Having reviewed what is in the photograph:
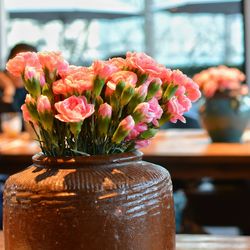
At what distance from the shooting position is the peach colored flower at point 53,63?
926 mm

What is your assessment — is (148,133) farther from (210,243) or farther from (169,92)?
(210,243)

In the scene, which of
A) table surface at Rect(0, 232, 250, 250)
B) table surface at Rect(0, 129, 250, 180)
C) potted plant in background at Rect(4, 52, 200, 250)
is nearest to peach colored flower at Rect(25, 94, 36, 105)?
potted plant in background at Rect(4, 52, 200, 250)

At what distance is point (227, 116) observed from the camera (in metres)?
2.81

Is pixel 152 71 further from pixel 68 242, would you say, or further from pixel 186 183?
pixel 186 183

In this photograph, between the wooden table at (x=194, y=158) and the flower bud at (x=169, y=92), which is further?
the wooden table at (x=194, y=158)

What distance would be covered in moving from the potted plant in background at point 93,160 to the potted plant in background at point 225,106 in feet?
6.15

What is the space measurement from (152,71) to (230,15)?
4.89m

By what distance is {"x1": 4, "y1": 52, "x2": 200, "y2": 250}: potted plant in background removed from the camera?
872mm

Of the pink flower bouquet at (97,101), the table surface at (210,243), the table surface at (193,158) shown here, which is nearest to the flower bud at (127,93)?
the pink flower bouquet at (97,101)

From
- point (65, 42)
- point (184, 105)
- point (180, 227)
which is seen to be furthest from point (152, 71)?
point (65, 42)

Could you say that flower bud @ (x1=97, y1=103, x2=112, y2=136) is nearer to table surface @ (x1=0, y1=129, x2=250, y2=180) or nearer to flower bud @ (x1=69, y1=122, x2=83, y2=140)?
flower bud @ (x1=69, y1=122, x2=83, y2=140)

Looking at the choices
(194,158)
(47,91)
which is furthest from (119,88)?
(194,158)

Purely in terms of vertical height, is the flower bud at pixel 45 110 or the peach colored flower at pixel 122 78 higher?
the peach colored flower at pixel 122 78

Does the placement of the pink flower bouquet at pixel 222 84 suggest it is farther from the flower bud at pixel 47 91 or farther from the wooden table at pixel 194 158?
the flower bud at pixel 47 91
